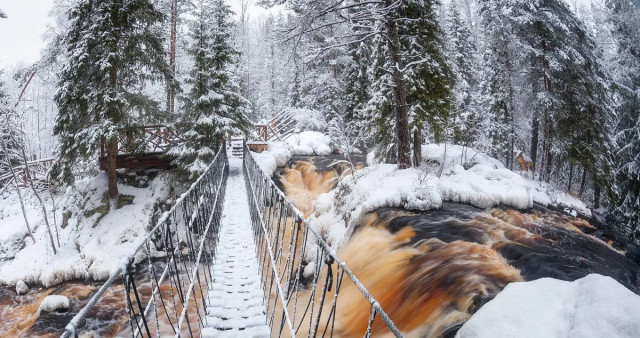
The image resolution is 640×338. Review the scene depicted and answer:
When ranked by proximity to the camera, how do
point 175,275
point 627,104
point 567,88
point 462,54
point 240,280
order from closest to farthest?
point 240,280, point 175,275, point 567,88, point 627,104, point 462,54

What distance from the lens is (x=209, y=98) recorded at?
15680mm

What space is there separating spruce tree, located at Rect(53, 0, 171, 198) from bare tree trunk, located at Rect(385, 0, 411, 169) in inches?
383

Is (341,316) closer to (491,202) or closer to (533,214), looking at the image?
(491,202)

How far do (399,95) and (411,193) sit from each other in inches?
132

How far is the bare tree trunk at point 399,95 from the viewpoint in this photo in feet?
33.4

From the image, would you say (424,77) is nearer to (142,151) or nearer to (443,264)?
(443,264)

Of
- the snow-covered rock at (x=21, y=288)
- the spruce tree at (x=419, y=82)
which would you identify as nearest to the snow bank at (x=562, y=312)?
the spruce tree at (x=419, y=82)

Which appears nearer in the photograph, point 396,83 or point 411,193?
point 411,193

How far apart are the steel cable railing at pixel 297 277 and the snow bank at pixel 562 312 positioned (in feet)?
3.56

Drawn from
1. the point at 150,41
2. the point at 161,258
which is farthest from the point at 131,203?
the point at 150,41

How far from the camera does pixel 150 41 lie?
14.0 metres

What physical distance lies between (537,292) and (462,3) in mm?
62844

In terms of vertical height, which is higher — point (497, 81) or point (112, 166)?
point (497, 81)

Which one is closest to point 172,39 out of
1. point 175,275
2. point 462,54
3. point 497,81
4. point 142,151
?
point 142,151
